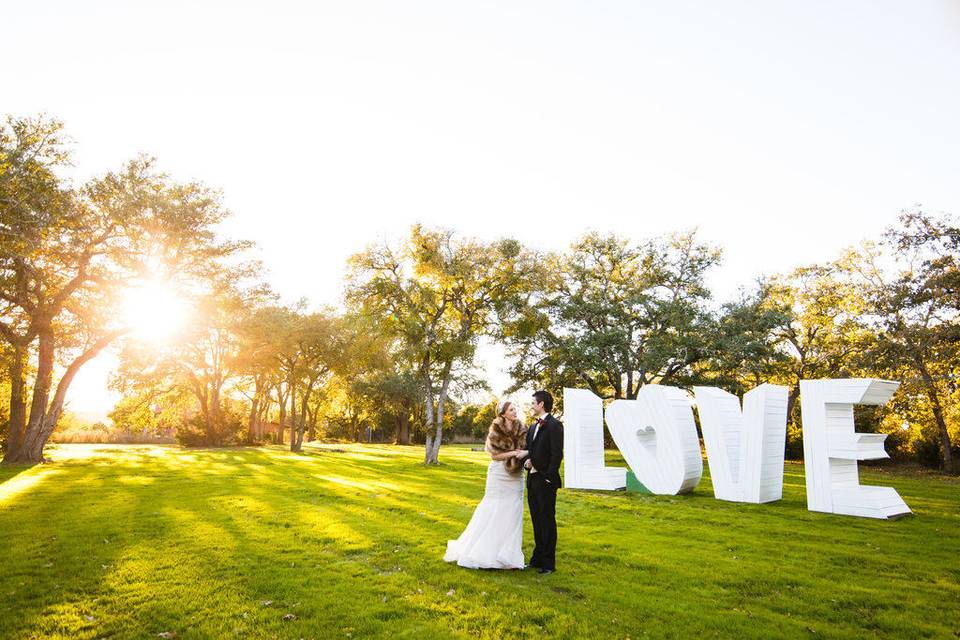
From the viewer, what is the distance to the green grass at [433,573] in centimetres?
545

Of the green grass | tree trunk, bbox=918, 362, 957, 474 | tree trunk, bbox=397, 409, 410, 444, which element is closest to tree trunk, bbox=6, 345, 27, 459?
the green grass

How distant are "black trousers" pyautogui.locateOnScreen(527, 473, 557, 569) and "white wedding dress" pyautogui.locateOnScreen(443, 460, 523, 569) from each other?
243mm

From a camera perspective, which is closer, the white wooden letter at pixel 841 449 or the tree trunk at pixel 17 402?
the white wooden letter at pixel 841 449

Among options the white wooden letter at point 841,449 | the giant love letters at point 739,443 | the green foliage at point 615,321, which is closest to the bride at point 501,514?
the giant love letters at point 739,443

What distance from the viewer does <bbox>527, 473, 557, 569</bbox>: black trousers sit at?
7.42 metres

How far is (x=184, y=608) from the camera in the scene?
5.72 metres

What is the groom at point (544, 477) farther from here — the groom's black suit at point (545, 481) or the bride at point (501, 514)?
the bride at point (501, 514)

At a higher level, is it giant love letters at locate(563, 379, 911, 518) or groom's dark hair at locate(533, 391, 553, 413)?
groom's dark hair at locate(533, 391, 553, 413)

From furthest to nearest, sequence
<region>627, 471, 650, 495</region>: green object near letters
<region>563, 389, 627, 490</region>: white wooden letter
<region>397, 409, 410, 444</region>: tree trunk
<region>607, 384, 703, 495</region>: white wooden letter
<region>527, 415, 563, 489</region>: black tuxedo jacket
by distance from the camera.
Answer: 1. <region>397, 409, 410, 444</region>: tree trunk
2. <region>563, 389, 627, 490</region>: white wooden letter
3. <region>627, 471, 650, 495</region>: green object near letters
4. <region>607, 384, 703, 495</region>: white wooden letter
5. <region>527, 415, 563, 489</region>: black tuxedo jacket

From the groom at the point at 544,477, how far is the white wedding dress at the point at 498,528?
0.26m

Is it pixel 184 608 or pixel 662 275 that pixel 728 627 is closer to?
pixel 184 608

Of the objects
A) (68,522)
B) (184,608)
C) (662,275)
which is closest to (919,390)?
(662,275)

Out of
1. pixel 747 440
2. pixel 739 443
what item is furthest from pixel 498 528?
pixel 739 443

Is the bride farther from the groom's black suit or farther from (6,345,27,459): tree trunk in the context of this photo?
(6,345,27,459): tree trunk
